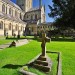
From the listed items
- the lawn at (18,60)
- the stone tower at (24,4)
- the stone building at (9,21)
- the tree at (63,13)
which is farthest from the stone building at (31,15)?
the lawn at (18,60)

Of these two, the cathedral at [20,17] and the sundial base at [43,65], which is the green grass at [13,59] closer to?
the sundial base at [43,65]

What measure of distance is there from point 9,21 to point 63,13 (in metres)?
21.7

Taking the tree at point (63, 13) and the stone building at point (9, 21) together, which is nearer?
the tree at point (63, 13)

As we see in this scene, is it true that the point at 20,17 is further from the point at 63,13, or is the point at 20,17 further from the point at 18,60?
the point at 18,60

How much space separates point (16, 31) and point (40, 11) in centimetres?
1918

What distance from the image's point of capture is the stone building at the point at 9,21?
52294 millimetres

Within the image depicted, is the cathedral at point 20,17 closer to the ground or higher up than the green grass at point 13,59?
higher up

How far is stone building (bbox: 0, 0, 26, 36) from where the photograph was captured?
5229 cm

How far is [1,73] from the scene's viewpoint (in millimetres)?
7371

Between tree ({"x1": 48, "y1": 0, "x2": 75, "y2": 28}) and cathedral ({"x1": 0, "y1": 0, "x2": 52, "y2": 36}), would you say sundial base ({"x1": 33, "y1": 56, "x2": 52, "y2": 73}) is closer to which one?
tree ({"x1": 48, "y1": 0, "x2": 75, "y2": 28})

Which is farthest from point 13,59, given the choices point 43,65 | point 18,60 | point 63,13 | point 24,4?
point 24,4

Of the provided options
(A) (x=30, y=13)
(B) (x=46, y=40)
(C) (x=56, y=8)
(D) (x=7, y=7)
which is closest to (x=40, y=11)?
(A) (x=30, y=13)

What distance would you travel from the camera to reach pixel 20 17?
77.0 meters

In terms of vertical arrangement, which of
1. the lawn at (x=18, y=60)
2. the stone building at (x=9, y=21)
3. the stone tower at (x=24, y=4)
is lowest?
the lawn at (x=18, y=60)
